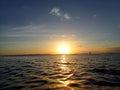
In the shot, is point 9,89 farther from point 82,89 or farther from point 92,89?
point 92,89

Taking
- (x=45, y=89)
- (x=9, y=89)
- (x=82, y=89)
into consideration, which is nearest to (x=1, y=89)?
(x=9, y=89)

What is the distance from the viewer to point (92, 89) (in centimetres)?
1499

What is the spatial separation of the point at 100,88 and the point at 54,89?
15.2 ft

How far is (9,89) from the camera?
15.0 m

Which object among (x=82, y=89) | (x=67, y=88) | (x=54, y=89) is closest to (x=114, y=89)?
(x=82, y=89)

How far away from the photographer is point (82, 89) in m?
15.0

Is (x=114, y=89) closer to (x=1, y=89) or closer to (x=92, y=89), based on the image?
(x=92, y=89)

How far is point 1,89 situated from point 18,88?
1.59 m

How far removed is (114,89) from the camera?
15086 millimetres

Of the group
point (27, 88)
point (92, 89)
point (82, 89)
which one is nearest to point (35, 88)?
point (27, 88)

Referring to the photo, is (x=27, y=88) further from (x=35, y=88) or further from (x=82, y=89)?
(x=82, y=89)

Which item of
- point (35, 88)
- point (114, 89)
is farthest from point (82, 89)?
point (35, 88)

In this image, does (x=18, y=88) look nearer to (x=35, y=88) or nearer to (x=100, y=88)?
(x=35, y=88)

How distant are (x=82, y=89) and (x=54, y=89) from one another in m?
2.73
